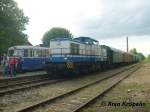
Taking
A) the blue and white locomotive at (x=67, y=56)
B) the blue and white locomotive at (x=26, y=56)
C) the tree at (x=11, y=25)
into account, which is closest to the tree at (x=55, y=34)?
the tree at (x=11, y=25)

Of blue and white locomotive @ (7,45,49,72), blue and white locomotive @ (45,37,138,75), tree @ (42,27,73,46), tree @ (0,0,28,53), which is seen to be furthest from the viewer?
tree @ (42,27,73,46)

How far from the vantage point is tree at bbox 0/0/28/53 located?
2002 inches

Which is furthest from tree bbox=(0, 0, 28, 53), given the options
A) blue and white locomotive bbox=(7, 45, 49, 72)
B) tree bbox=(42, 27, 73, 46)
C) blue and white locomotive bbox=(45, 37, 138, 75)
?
tree bbox=(42, 27, 73, 46)

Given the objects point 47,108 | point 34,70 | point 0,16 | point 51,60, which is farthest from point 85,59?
point 0,16

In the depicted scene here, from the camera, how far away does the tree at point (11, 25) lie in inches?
2002

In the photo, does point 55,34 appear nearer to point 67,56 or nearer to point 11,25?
point 11,25

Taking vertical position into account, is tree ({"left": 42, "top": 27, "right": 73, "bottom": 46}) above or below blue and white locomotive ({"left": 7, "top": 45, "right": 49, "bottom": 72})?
above

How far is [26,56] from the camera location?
32875 mm

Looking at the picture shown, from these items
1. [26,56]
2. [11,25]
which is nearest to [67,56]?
[26,56]

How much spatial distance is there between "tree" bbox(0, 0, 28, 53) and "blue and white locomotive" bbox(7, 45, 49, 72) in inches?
638

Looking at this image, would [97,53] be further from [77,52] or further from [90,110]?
[90,110]

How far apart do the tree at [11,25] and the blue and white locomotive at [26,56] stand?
16215 mm

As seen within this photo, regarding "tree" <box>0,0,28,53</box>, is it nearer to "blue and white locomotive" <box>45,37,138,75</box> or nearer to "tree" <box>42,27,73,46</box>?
"blue and white locomotive" <box>45,37,138,75</box>

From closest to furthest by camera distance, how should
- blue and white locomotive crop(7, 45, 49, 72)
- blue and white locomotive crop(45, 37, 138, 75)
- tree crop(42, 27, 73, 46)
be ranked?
blue and white locomotive crop(45, 37, 138, 75)
blue and white locomotive crop(7, 45, 49, 72)
tree crop(42, 27, 73, 46)
